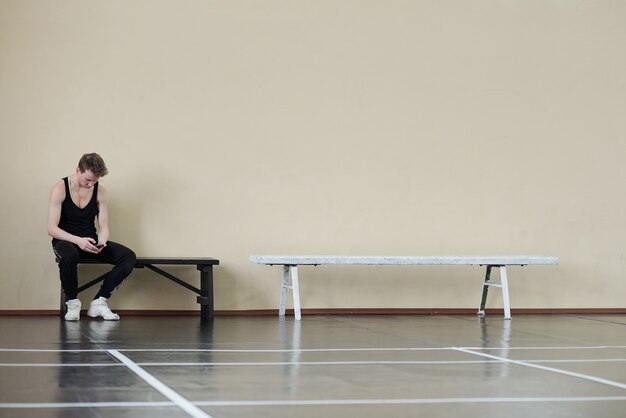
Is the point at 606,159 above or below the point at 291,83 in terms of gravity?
below

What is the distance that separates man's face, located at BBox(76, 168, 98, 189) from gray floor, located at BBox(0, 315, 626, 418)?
0.78 metres

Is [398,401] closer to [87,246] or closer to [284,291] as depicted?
[87,246]

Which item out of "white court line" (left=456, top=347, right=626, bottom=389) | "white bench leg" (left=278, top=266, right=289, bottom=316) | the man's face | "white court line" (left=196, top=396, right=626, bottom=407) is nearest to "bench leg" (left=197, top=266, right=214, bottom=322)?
"white bench leg" (left=278, top=266, right=289, bottom=316)

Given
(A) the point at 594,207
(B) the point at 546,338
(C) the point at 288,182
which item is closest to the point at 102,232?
(C) the point at 288,182

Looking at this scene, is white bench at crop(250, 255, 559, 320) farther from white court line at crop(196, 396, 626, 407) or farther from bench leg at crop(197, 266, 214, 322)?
white court line at crop(196, 396, 626, 407)

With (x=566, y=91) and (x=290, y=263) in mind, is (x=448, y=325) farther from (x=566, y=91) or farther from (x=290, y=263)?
(x=566, y=91)

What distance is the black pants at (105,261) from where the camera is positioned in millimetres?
5164

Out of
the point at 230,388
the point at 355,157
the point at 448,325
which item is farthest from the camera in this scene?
the point at 355,157

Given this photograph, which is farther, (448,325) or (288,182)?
(288,182)

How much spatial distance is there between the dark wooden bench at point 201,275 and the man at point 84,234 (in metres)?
0.11

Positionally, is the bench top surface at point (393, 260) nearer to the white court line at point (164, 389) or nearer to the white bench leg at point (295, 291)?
the white bench leg at point (295, 291)

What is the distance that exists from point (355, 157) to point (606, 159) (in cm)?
187

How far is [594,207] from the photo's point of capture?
6680 mm

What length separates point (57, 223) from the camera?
529 cm
